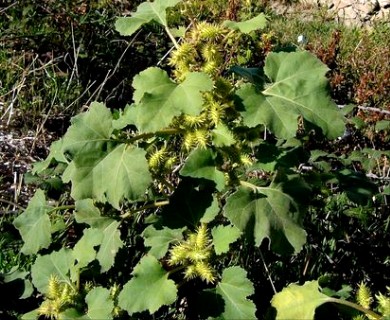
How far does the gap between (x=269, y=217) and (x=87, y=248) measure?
0.68m

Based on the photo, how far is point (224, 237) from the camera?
7.02 ft

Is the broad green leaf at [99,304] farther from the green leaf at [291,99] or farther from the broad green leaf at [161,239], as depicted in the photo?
the green leaf at [291,99]

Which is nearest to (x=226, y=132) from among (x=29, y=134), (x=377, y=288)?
(x=377, y=288)

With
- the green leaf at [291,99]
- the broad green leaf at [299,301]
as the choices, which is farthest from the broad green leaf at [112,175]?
the broad green leaf at [299,301]

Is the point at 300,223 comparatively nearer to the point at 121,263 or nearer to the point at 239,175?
the point at 239,175

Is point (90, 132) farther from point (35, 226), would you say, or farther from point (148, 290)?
point (35, 226)

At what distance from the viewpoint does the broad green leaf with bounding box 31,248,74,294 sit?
2.50 metres

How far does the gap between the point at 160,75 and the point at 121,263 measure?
72 cm

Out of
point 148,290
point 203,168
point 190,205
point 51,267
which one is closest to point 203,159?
point 203,168

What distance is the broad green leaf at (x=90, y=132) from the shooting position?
2.11 m

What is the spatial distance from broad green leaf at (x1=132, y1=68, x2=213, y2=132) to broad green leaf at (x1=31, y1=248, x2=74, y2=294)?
757 mm

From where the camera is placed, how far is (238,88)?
2098mm

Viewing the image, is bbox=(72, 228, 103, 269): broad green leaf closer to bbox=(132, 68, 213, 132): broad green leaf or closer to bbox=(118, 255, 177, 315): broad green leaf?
bbox=(118, 255, 177, 315): broad green leaf

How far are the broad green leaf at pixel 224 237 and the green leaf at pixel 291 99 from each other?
13.7 inches
